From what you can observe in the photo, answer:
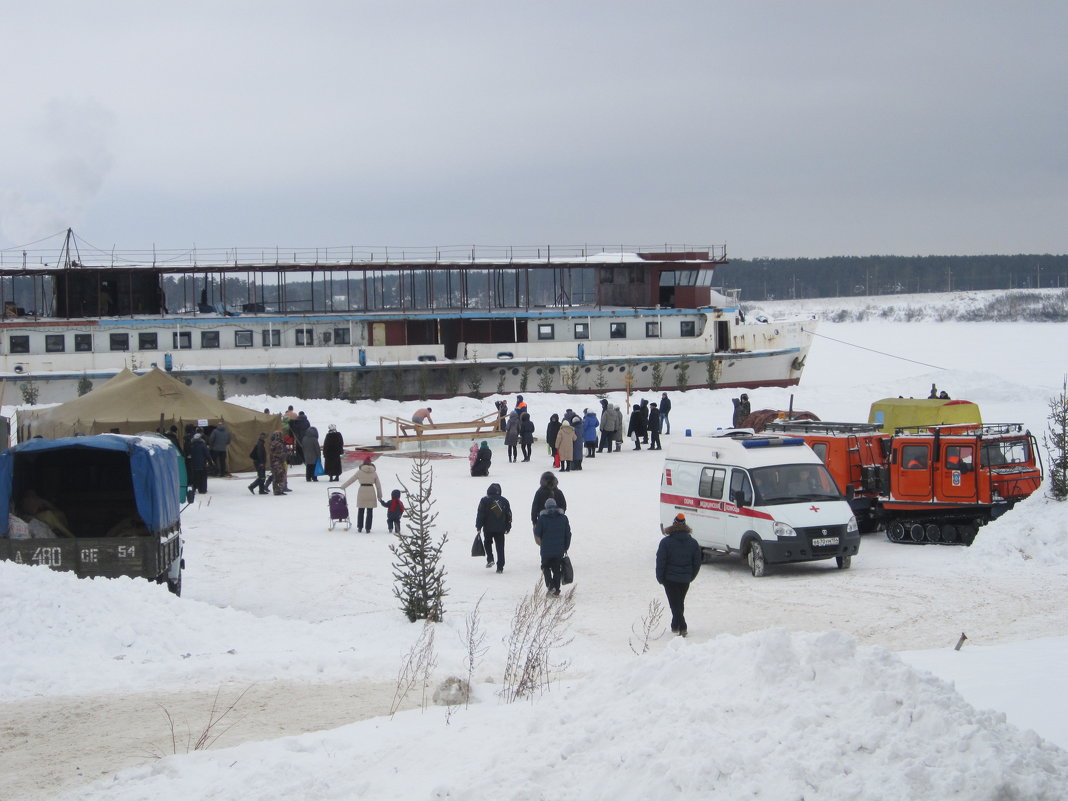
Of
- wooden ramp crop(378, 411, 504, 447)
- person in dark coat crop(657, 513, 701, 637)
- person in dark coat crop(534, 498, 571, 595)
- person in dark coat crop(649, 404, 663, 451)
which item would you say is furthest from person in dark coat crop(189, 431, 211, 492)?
person in dark coat crop(657, 513, 701, 637)

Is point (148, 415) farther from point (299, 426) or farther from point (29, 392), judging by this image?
point (29, 392)

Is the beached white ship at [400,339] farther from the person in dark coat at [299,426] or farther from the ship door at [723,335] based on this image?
the person in dark coat at [299,426]

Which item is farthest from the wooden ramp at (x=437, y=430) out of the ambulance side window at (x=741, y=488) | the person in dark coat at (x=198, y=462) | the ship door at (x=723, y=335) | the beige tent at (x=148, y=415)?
the ship door at (x=723, y=335)

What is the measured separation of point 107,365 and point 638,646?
110 feet

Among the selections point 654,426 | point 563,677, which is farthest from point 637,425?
point 563,677

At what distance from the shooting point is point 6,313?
4356 centimetres

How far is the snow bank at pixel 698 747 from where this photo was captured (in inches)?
219

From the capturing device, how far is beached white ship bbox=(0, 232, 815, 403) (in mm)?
40969

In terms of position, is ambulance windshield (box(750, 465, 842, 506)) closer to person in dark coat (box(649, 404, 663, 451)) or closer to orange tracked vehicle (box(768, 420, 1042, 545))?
orange tracked vehicle (box(768, 420, 1042, 545))

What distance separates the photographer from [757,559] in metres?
14.7

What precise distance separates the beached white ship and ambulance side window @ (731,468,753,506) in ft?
89.4

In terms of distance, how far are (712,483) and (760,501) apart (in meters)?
1.01

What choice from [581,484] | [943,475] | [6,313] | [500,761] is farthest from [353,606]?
[6,313]

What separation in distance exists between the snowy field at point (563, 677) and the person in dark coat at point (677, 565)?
1.17 feet
